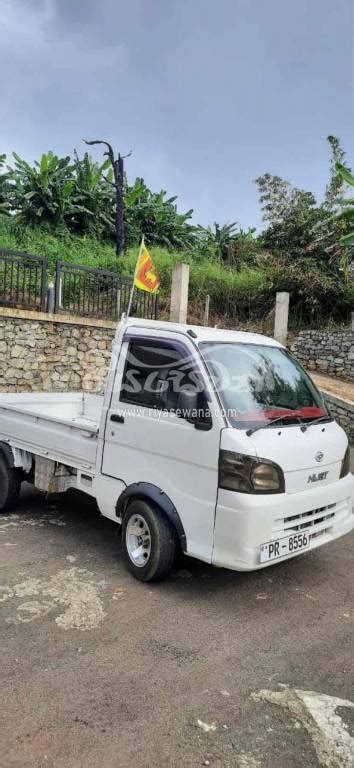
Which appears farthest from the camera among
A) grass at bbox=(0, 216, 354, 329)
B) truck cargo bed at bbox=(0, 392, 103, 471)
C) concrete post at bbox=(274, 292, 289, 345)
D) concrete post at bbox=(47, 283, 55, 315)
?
grass at bbox=(0, 216, 354, 329)

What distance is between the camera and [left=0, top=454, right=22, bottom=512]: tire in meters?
5.17

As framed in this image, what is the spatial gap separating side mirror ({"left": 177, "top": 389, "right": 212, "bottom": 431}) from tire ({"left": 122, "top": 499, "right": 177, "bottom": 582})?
732 mm

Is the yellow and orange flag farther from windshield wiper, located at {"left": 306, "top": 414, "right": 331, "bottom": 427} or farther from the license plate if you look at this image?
the license plate

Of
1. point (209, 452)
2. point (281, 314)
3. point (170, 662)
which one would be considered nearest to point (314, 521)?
point (209, 452)

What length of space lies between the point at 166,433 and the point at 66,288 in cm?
767

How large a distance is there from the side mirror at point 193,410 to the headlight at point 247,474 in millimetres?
253

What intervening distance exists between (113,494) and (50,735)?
1.92m

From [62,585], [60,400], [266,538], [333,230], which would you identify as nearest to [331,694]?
[266,538]

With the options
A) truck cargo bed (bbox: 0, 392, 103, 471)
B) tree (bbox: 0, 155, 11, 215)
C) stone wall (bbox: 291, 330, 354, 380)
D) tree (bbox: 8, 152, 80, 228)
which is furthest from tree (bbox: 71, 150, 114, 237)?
truck cargo bed (bbox: 0, 392, 103, 471)

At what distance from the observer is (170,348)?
3938mm

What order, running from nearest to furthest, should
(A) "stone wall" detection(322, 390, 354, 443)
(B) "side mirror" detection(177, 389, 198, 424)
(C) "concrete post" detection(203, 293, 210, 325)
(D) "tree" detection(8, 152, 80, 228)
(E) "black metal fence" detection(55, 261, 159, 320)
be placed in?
(B) "side mirror" detection(177, 389, 198, 424) < (E) "black metal fence" detection(55, 261, 159, 320) < (A) "stone wall" detection(322, 390, 354, 443) < (C) "concrete post" detection(203, 293, 210, 325) < (D) "tree" detection(8, 152, 80, 228)

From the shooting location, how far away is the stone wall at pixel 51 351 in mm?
9430

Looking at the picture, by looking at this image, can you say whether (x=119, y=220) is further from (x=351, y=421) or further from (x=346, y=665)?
(x=346, y=665)

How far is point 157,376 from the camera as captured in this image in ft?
13.0
